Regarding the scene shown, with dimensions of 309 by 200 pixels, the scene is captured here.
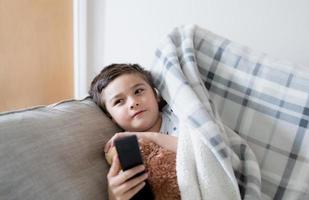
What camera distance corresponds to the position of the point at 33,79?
150cm

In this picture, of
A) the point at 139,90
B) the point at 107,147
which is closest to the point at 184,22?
the point at 139,90

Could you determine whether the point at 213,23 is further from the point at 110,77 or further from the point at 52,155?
the point at 52,155

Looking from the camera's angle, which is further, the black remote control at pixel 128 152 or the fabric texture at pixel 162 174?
the fabric texture at pixel 162 174

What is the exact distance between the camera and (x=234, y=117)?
893 millimetres

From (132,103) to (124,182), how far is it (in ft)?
0.89

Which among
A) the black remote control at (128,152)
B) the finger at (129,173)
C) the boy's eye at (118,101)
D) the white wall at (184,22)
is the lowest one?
the finger at (129,173)

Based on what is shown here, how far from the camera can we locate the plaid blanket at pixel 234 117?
73cm

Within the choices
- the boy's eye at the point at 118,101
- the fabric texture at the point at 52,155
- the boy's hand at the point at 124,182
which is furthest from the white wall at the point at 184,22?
the boy's hand at the point at 124,182

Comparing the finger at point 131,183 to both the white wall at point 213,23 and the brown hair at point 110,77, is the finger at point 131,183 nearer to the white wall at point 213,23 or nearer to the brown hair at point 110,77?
the brown hair at point 110,77

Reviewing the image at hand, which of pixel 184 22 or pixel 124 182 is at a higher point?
pixel 184 22

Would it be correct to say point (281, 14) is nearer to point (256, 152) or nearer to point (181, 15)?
point (181, 15)

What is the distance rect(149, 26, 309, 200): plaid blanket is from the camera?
28.8 inches

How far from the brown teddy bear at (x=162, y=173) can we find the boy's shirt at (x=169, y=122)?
0.48 ft

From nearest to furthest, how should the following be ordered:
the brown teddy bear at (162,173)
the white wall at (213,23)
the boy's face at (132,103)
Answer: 1. the brown teddy bear at (162,173)
2. the boy's face at (132,103)
3. the white wall at (213,23)
